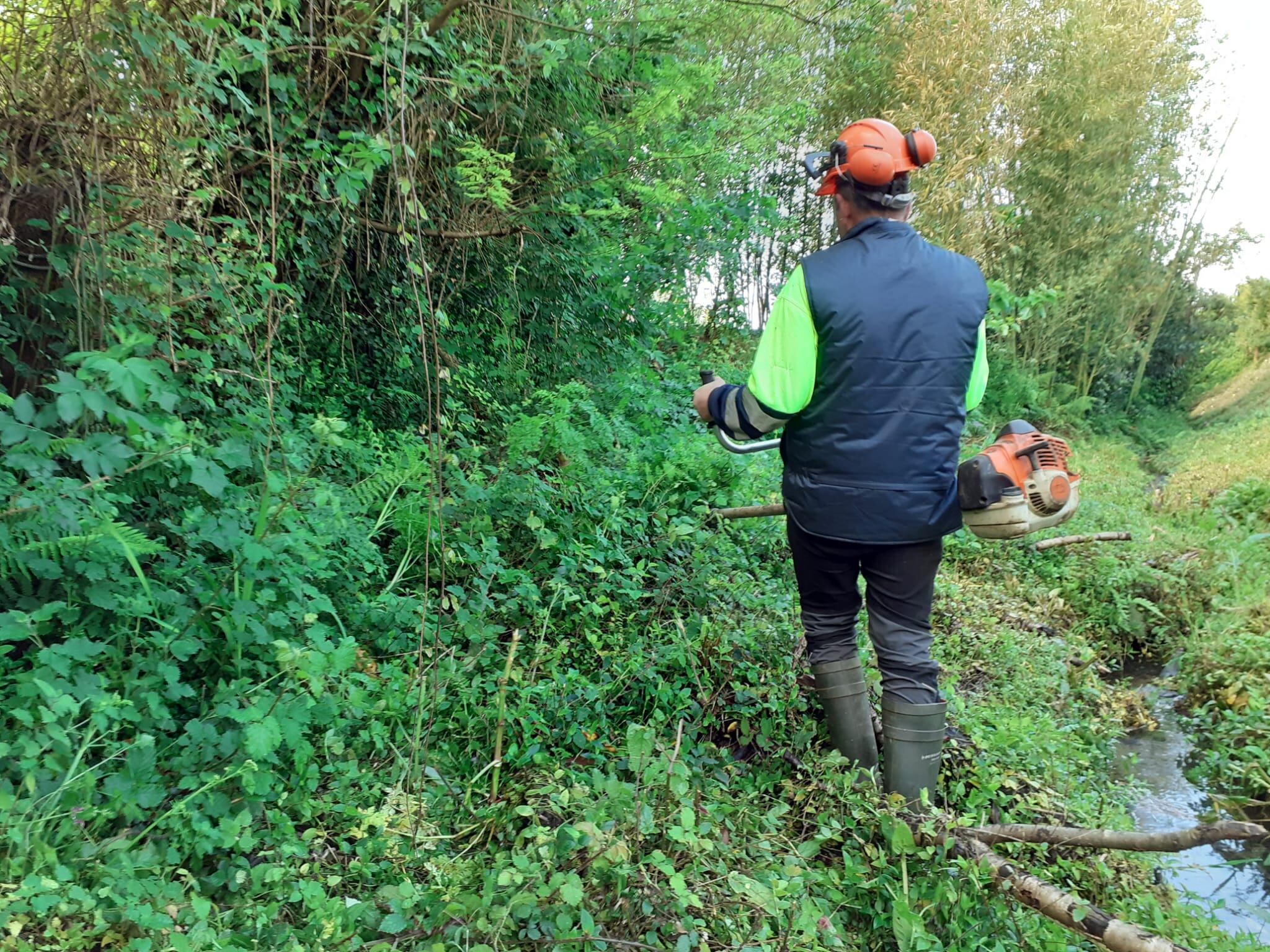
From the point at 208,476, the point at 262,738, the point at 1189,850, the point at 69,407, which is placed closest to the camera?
the point at 69,407

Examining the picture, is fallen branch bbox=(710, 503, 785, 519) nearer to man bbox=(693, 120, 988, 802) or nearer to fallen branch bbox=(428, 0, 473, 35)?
man bbox=(693, 120, 988, 802)

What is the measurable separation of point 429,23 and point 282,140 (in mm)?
915

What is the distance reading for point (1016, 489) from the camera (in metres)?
2.43

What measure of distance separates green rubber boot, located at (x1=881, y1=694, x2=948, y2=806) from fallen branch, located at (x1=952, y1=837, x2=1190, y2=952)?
0.21 metres

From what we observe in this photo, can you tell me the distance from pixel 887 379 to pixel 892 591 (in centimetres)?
72

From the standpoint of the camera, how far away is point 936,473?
2.51 meters

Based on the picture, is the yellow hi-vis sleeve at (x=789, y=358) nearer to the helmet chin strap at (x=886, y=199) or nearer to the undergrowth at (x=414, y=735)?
the helmet chin strap at (x=886, y=199)

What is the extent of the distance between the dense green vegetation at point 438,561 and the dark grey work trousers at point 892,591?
Result: 451mm

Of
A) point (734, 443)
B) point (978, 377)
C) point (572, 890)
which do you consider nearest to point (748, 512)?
point (734, 443)

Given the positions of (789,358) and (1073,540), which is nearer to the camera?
(789,358)

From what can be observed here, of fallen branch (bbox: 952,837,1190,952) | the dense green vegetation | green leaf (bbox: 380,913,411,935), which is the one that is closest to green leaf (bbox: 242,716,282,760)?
the dense green vegetation

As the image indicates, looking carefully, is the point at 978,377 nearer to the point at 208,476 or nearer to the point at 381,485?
the point at 381,485

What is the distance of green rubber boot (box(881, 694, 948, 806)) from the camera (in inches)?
101

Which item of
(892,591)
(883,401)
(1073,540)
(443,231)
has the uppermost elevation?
(443,231)
